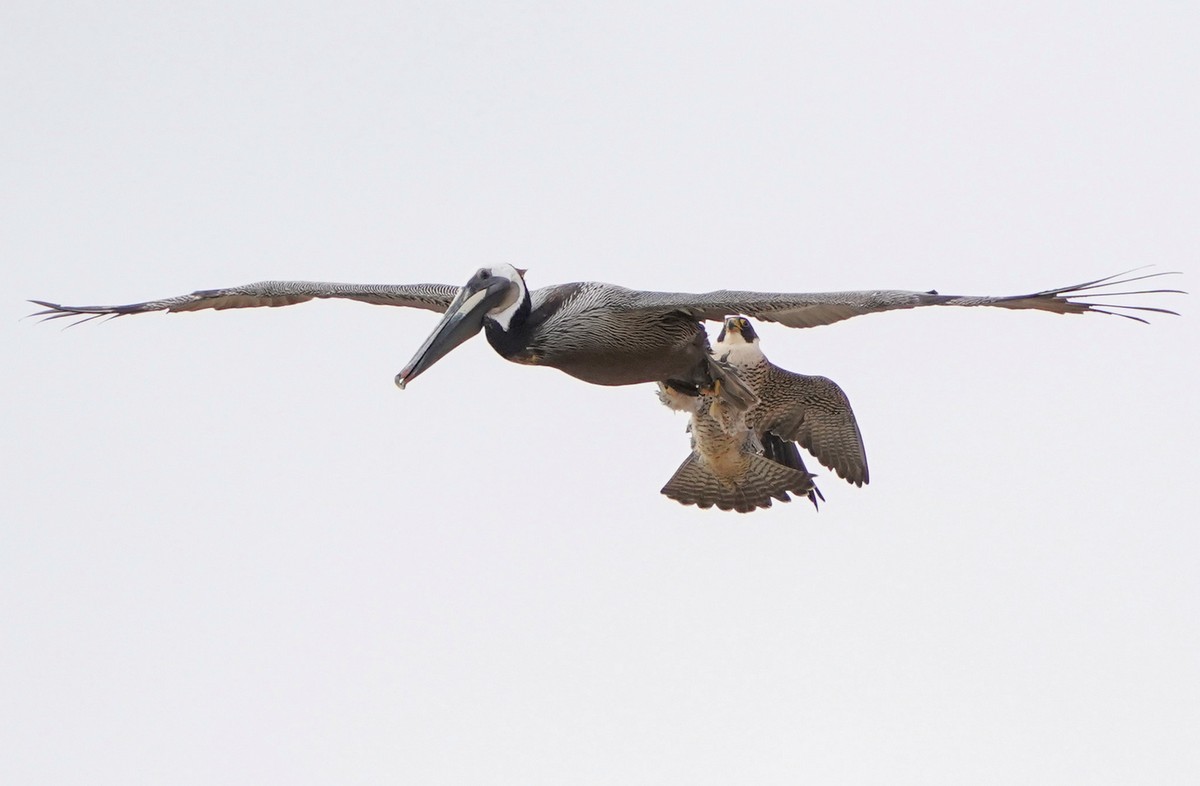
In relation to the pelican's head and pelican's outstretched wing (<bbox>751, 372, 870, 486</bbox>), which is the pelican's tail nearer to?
pelican's outstretched wing (<bbox>751, 372, 870, 486</bbox>)

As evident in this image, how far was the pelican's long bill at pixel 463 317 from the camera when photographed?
9.20 m

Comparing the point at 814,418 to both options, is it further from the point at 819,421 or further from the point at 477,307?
the point at 477,307

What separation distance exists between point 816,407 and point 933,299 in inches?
158

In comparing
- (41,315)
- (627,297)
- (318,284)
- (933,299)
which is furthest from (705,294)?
(41,315)

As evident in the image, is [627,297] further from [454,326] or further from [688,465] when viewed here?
[688,465]

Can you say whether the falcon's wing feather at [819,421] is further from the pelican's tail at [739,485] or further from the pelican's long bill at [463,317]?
the pelican's long bill at [463,317]

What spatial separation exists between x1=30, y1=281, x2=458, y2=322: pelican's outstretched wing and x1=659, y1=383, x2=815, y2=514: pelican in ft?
7.35

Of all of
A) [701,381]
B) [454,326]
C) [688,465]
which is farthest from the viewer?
[688,465]

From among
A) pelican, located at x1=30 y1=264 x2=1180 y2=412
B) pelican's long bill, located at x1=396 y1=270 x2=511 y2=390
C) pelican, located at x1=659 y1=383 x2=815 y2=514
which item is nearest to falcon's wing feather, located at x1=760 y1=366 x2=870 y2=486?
pelican, located at x1=659 y1=383 x2=815 y2=514

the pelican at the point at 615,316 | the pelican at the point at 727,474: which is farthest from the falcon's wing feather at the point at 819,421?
the pelican at the point at 615,316

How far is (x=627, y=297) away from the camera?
980 cm

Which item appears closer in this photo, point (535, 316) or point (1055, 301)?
point (1055, 301)

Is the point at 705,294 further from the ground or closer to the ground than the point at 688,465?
further from the ground

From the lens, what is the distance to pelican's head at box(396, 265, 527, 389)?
9.30 metres
